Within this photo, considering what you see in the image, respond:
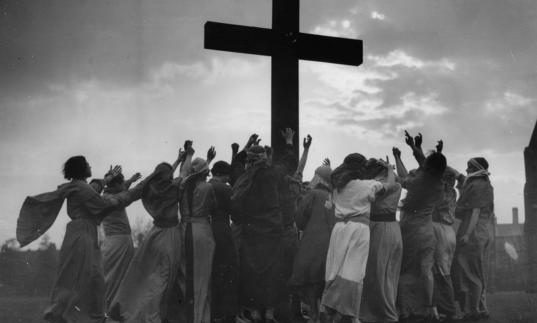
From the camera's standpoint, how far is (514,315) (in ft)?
32.1

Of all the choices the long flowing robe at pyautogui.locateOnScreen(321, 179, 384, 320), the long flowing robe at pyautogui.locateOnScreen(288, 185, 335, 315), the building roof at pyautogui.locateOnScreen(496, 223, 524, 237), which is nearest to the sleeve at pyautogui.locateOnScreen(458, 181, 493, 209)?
the long flowing robe at pyautogui.locateOnScreen(321, 179, 384, 320)

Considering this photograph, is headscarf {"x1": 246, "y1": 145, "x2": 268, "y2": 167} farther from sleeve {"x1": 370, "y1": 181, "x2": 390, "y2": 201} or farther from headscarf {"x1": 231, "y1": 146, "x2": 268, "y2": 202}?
sleeve {"x1": 370, "y1": 181, "x2": 390, "y2": 201}

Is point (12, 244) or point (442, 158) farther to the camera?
point (12, 244)

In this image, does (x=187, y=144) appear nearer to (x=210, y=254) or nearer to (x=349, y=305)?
(x=210, y=254)

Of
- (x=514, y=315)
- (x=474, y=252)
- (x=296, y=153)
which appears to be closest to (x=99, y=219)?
(x=296, y=153)

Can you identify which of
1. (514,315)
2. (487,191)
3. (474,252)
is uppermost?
(487,191)

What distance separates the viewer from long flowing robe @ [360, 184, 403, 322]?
791 centimetres

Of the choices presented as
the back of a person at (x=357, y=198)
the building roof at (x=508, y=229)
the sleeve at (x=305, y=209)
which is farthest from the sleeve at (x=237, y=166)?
the building roof at (x=508, y=229)

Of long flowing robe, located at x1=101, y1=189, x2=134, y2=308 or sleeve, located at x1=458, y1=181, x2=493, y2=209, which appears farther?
long flowing robe, located at x1=101, y1=189, x2=134, y2=308

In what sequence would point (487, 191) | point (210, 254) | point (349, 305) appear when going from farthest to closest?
1. point (487, 191)
2. point (210, 254)
3. point (349, 305)

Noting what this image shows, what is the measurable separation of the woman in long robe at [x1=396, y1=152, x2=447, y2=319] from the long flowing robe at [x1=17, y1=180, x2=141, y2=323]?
3.55m

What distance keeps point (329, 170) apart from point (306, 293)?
5.35 ft

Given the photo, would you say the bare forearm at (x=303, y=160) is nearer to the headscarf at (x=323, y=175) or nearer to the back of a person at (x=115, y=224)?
the headscarf at (x=323, y=175)

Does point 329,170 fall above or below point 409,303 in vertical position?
above
